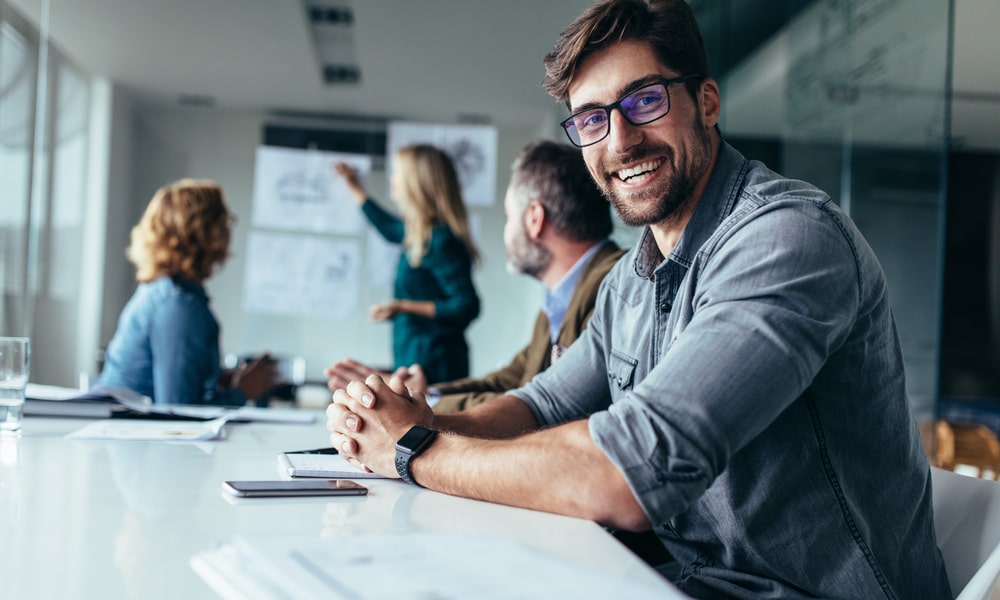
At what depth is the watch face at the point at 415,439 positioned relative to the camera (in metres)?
1.03

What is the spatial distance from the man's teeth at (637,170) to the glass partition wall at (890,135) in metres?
2.09

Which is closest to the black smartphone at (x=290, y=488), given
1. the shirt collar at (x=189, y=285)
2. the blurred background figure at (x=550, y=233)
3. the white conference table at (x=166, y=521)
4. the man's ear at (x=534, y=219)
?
the white conference table at (x=166, y=521)

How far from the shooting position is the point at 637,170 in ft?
4.30

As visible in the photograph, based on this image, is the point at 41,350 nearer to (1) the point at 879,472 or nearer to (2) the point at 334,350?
(2) the point at 334,350

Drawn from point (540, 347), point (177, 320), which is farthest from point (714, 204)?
point (177, 320)

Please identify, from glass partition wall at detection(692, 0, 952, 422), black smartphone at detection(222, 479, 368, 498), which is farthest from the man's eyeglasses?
glass partition wall at detection(692, 0, 952, 422)

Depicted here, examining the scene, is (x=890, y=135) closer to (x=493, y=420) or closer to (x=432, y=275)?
(x=432, y=275)

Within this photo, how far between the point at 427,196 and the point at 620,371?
262 centimetres

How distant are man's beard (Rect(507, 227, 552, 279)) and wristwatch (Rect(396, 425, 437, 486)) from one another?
1.36 m

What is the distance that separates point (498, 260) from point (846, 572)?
384cm

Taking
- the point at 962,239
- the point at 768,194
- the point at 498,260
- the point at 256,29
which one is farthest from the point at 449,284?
the point at 962,239

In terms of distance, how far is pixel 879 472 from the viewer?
0.99m

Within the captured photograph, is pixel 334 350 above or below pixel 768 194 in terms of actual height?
below

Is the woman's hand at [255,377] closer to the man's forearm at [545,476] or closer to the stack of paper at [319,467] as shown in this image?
the stack of paper at [319,467]
